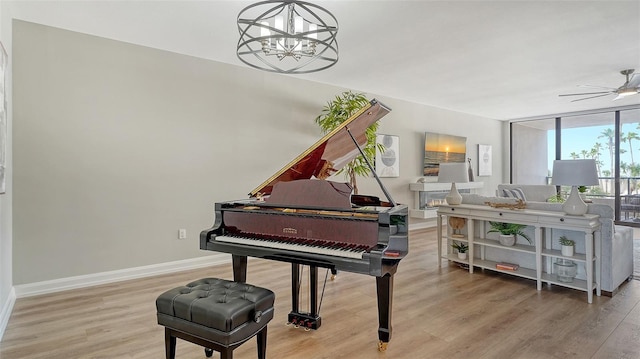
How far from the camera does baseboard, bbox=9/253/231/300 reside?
3.27 m

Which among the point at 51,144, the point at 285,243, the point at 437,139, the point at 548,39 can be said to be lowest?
the point at 285,243

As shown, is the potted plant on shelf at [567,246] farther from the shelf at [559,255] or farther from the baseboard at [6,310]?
the baseboard at [6,310]

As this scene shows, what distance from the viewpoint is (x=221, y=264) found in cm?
436

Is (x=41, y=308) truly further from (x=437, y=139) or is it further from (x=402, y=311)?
(x=437, y=139)

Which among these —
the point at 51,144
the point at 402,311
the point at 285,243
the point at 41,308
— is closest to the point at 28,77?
the point at 51,144

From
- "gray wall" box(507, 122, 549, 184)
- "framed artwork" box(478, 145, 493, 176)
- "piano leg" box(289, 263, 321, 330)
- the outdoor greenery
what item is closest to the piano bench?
"piano leg" box(289, 263, 321, 330)

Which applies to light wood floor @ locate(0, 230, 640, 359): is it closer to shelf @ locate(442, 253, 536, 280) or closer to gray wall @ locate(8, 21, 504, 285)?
shelf @ locate(442, 253, 536, 280)

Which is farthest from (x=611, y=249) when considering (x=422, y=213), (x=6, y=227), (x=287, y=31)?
(x=6, y=227)

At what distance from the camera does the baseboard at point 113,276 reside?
10.7 ft

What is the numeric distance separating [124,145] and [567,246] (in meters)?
4.74

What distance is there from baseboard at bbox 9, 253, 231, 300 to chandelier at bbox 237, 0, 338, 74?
8.19ft

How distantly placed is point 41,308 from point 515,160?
Result: 10053 mm

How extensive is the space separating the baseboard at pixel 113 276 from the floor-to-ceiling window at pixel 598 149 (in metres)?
7.52

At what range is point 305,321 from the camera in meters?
2.55
